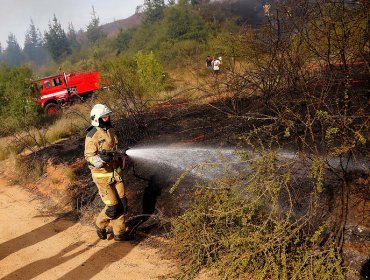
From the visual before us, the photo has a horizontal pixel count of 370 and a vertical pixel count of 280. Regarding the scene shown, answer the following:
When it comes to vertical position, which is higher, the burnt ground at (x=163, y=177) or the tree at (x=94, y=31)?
the tree at (x=94, y=31)

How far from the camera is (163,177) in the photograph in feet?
19.8

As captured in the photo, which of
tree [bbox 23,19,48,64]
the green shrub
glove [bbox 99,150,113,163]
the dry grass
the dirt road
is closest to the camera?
the green shrub

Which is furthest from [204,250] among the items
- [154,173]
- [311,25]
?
[311,25]

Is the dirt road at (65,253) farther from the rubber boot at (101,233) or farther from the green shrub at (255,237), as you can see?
the green shrub at (255,237)

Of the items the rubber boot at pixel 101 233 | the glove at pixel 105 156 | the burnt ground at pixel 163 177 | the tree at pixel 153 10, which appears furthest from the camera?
the tree at pixel 153 10

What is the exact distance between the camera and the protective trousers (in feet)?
16.1

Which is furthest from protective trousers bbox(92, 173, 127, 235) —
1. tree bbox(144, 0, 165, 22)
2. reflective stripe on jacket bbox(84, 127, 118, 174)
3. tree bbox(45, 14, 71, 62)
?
tree bbox(45, 14, 71, 62)

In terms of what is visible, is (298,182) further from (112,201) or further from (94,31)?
(94,31)

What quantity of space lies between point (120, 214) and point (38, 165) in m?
3.91

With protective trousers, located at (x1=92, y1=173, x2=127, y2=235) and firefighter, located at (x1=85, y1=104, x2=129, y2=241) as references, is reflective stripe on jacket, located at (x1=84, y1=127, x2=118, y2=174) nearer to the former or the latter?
firefighter, located at (x1=85, y1=104, x2=129, y2=241)

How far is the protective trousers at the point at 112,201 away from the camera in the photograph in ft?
16.1

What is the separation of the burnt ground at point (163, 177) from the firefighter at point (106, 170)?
327 millimetres

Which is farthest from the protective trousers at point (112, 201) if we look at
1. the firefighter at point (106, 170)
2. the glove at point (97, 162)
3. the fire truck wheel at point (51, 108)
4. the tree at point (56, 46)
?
the tree at point (56, 46)

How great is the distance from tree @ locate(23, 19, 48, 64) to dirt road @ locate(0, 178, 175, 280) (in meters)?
129
